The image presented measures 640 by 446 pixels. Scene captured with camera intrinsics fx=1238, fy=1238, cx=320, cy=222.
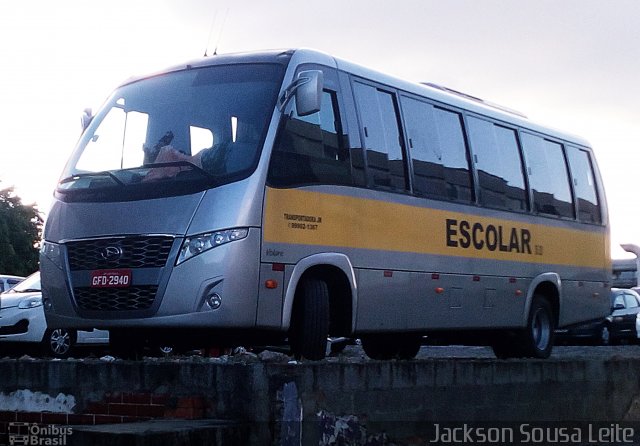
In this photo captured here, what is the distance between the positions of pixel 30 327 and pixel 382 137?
386 inches

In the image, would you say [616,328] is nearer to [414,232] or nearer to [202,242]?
[414,232]

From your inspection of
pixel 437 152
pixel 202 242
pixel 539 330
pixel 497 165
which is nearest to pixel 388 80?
pixel 437 152

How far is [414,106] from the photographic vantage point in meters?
13.9

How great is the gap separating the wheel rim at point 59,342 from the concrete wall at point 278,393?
1187cm

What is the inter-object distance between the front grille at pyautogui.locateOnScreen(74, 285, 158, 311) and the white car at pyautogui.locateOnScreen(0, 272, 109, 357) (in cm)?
990

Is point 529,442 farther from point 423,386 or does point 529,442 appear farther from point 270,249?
point 270,249

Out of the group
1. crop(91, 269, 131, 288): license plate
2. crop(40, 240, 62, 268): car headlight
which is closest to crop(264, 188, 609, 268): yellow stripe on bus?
crop(91, 269, 131, 288): license plate

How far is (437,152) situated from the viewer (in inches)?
558

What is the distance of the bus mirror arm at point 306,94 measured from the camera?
36.3ft

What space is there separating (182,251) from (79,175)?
1872 millimetres

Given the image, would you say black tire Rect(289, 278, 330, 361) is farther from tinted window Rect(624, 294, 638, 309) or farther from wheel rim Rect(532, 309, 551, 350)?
tinted window Rect(624, 294, 638, 309)

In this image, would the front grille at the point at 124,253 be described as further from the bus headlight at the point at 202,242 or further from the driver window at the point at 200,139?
the driver window at the point at 200,139

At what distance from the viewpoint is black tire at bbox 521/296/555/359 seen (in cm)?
1616

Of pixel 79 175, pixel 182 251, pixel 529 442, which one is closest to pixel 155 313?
pixel 182 251
